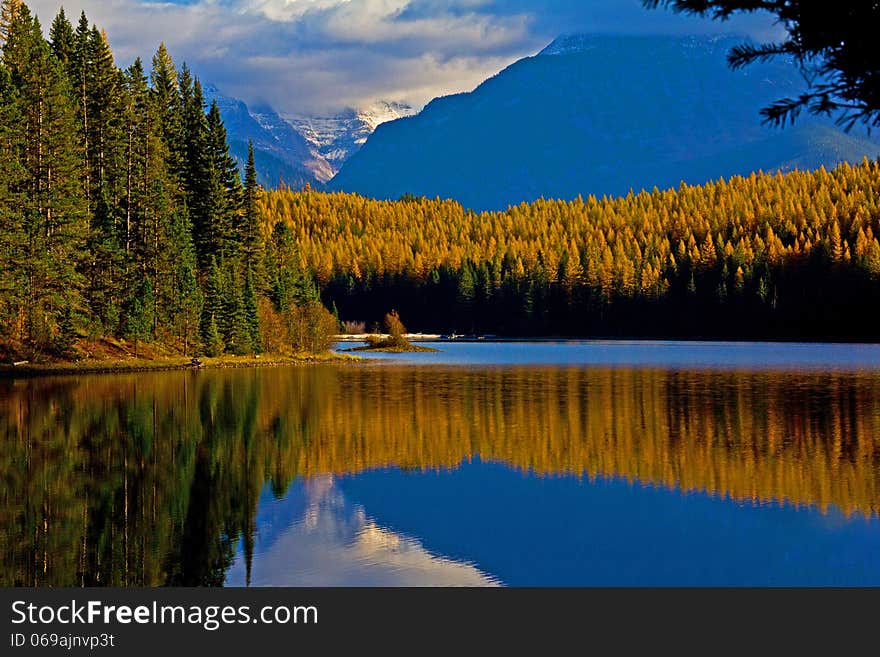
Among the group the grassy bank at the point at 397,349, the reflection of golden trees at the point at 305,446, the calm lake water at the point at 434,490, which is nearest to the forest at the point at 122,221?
the reflection of golden trees at the point at 305,446

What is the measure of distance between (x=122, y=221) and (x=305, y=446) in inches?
2089

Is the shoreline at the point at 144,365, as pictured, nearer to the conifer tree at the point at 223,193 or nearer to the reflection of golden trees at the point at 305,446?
the reflection of golden trees at the point at 305,446

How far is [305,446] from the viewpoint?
114 ft

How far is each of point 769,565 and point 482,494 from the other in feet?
30.4

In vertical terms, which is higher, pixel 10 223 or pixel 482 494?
pixel 10 223

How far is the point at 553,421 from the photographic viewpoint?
42062mm

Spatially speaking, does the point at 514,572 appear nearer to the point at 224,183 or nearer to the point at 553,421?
the point at 553,421

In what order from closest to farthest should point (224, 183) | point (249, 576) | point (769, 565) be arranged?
point (249, 576), point (769, 565), point (224, 183)

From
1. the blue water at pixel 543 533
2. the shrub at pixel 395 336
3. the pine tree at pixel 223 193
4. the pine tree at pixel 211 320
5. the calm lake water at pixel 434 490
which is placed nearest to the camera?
the blue water at pixel 543 533

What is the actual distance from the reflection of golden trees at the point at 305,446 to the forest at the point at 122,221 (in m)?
9.25

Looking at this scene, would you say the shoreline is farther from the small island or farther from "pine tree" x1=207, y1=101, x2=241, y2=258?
the small island

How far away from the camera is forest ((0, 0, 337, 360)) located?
65.5 m

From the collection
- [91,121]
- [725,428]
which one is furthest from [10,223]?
[725,428]

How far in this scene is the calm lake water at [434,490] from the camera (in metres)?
18.6
